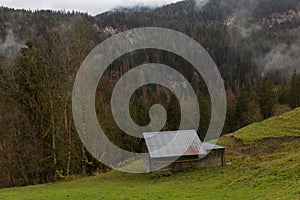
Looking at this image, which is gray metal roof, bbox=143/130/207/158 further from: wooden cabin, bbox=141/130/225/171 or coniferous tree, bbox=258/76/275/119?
coniferous tree, bbox=258/76/275/119

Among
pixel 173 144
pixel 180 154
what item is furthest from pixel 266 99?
pixel 180 154

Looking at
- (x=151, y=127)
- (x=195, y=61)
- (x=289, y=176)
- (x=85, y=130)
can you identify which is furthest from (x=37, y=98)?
(x=195, y=61)

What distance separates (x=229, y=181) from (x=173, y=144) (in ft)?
34.1

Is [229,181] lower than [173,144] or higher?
lower

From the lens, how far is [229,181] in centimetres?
2484

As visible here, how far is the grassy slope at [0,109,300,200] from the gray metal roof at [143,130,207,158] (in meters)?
2.21

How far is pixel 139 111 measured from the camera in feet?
248

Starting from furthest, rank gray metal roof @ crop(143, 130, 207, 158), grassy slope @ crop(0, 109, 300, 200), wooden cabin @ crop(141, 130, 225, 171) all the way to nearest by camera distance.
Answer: gray metal roof @ crop(143, 130, 207, 158)
wooden cabin @ crop(141, 130, 225, 171)
grassy slope @ crop(0, 109, 300, 200)

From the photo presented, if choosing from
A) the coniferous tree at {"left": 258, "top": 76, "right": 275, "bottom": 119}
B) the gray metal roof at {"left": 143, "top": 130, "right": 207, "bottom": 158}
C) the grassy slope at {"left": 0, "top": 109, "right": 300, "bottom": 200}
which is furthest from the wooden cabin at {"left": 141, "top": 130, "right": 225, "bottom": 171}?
the coniferous tree at {"left": 258, "top": 76, "right": 275, "bottom": 119}

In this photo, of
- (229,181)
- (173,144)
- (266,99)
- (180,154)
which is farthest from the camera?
(266,99)

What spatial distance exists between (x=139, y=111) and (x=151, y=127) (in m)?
7.96

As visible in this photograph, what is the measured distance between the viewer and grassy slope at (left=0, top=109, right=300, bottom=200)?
2080 cm

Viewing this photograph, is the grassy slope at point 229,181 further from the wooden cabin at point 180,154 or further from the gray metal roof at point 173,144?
the gray metal roof at point 173,144

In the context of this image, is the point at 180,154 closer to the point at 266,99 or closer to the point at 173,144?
the point at 173,144
